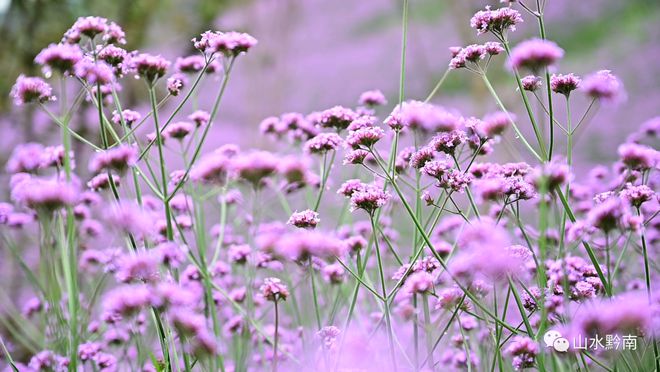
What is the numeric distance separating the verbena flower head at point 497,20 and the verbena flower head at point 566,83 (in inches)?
5.0

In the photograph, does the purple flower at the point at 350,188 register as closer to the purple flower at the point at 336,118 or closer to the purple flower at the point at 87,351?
the purple flower at the point at 336,118

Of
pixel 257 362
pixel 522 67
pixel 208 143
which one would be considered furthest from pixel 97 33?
pixel 208 143

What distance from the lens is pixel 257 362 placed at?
165 centimetres

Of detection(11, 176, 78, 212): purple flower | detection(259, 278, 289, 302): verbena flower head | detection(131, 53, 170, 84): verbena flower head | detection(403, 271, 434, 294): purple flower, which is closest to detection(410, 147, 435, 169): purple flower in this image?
detection(403, 271, 434, 294): purple flower

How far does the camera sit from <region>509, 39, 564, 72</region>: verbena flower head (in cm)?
92

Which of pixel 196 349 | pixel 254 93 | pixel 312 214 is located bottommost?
pixel 196 349

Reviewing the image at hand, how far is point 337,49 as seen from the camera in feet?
38.4

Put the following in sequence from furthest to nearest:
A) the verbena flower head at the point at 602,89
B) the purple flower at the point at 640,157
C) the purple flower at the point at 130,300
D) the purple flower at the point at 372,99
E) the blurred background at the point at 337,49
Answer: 1. the blurred background at the point at 337,49
2. the purple flower at the point at 372,99
3. the purple flower at the point at 640,157
4. the verbena flower head at the point at 602,89
5. the purple flower at the point at 130,300

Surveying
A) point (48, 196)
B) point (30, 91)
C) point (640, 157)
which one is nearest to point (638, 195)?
point (640, 157)

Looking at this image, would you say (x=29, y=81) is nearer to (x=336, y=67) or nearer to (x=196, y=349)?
(x=196, y=349)

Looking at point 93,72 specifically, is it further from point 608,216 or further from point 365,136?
point 608,216

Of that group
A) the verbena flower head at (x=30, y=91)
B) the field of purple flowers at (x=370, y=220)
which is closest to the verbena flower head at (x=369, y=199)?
the field of purple flowers at (x=370, y=220)

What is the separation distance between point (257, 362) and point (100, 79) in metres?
0.95

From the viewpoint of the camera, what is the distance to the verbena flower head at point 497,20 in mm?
1081
